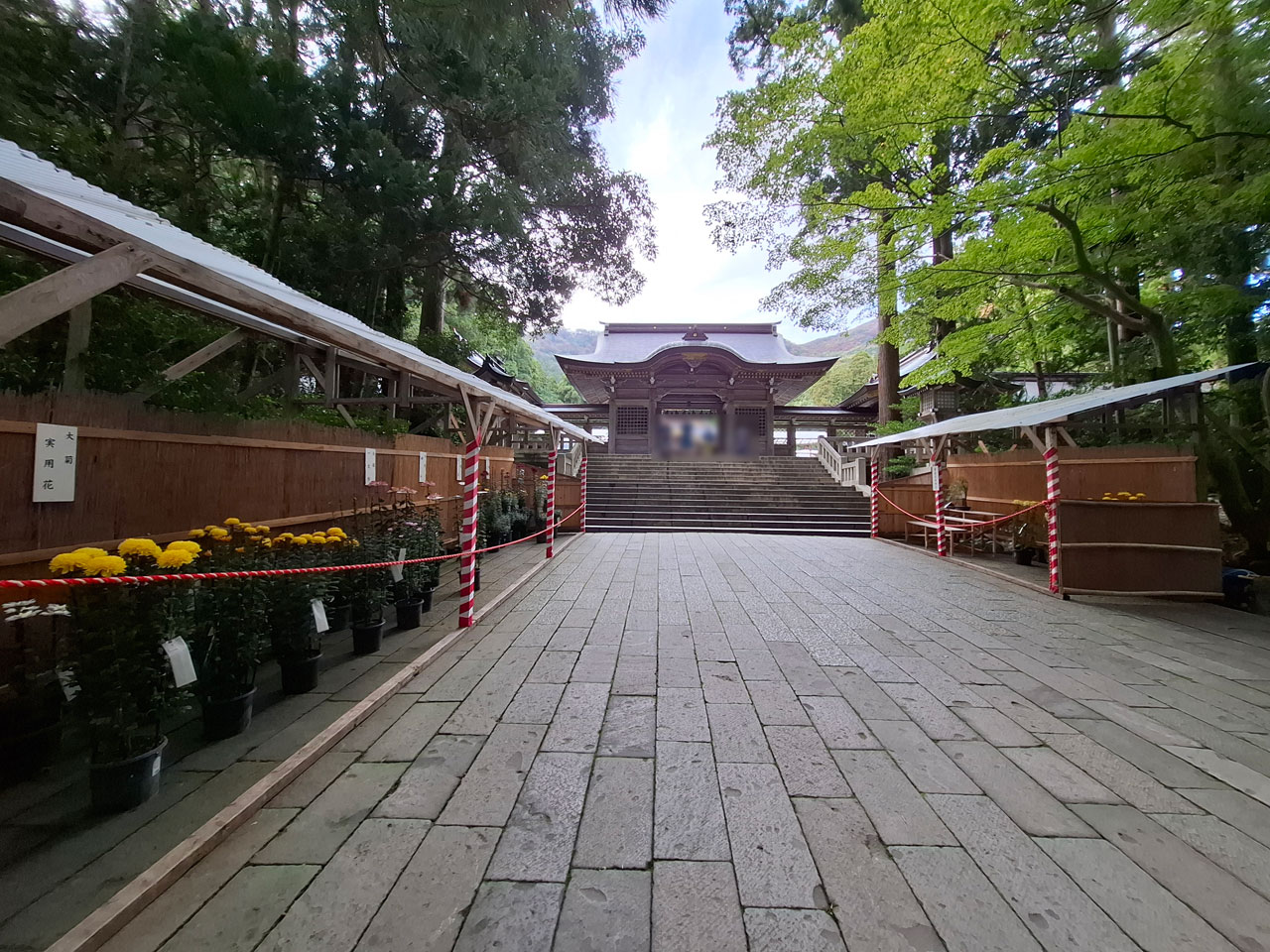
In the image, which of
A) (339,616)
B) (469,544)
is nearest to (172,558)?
(339,616)

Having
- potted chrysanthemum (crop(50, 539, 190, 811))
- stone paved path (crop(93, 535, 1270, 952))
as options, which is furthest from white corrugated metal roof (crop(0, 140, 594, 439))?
stone paved path (crop(93, 535, 1270, 952))

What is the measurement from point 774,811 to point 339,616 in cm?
353

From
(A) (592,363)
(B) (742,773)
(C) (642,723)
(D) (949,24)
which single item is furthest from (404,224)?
(A) (592,363)

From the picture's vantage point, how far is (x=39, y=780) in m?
2.06

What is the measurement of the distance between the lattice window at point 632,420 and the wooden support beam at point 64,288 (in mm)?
18204

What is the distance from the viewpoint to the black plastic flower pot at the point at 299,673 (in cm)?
286

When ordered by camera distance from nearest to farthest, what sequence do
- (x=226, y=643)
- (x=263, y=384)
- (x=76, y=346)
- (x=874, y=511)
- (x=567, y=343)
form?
(x=226, y=643) → (x=76, y=346) → (x=263, y=384) → (x=874, y=511) → (x=567, y=343)

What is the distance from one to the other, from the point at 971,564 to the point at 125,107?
43.0 ft

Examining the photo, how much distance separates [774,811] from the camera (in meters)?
1.93

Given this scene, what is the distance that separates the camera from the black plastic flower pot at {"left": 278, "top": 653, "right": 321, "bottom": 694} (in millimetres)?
2857

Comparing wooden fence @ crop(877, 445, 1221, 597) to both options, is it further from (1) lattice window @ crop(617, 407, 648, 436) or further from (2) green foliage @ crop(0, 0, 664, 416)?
(1) lattice window @ crop(617, 407, 648, 436)

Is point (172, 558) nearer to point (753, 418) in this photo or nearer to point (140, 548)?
point (140, 548)

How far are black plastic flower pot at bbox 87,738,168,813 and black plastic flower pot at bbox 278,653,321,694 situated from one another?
2.99 feet

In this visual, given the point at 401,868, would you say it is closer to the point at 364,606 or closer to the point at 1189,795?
the point at 364,606
